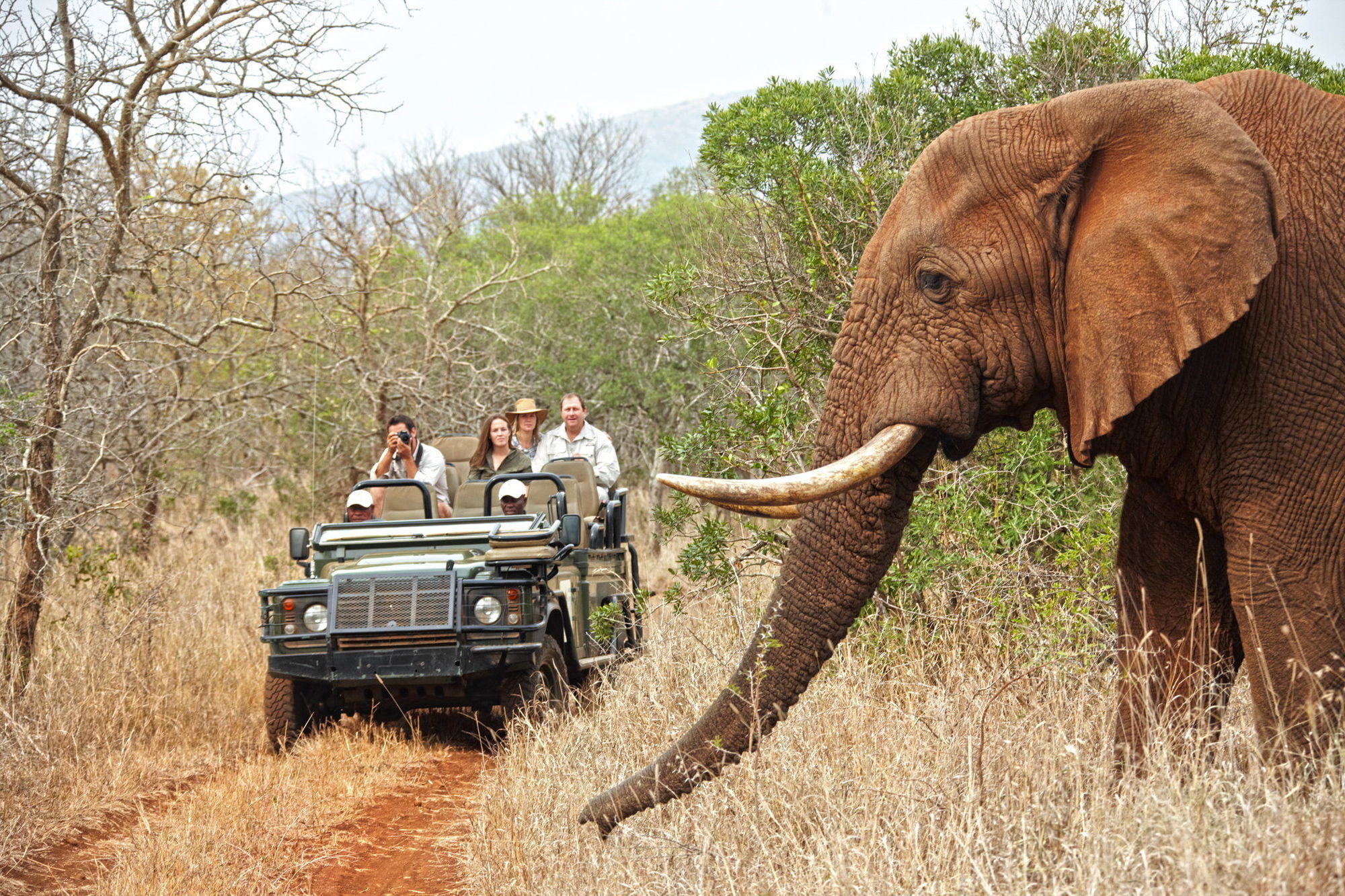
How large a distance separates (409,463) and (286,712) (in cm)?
249

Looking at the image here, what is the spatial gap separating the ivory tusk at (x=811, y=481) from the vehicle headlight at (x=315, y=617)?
471 cm

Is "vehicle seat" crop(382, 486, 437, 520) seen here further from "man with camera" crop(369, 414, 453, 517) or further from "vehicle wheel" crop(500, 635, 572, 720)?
"vehicle wheel" crop(500, 635, 572, 720)

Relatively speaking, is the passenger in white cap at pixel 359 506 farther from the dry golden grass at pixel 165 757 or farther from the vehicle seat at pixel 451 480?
the dry golden grass at pixel 165 757

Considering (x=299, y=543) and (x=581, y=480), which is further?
(x=581, y=480)

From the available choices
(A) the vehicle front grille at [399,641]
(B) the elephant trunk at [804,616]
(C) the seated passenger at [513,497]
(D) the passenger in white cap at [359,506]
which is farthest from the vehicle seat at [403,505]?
(B) the elephant trunk at [804,616]

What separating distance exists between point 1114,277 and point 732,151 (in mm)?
5454

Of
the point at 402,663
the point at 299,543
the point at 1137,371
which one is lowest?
the point at 402,663

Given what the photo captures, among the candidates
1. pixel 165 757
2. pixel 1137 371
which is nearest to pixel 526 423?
pixel 165 757

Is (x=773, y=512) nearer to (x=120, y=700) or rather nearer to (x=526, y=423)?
(x=120, y=700)

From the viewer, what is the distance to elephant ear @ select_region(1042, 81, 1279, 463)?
3.53 meters

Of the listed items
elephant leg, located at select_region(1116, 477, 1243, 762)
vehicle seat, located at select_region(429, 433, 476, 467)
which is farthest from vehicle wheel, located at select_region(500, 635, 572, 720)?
vehicle seat, located at select_region(429, 433, 476, 467)

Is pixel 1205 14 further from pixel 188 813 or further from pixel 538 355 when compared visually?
pixel 538 355

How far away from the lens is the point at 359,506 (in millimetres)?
9273

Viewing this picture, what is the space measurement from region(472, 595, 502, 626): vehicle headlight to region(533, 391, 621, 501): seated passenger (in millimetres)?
2792
